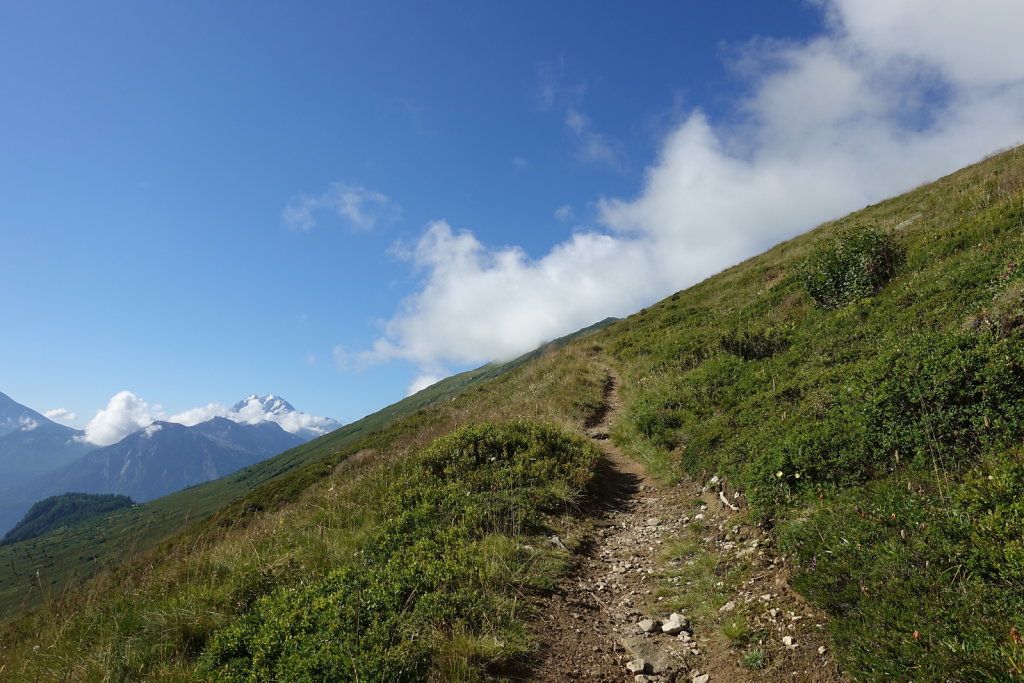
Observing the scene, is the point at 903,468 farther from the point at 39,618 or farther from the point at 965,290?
the point at 39,618

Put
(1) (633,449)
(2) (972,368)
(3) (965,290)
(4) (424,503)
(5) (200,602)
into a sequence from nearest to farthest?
(5) (200,602)
(2) (972,368)
(4) (424,503)
(3) (965,290)
(1) (633,449)

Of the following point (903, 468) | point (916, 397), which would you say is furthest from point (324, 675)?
point (916, 397)

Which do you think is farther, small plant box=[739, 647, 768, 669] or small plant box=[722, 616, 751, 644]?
small plant box=[722, 616, 751, 644]

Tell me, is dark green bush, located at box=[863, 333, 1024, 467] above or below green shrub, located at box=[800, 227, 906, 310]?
below

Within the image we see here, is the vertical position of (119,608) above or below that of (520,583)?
above

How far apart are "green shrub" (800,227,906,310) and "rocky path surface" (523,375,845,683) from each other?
10051mm

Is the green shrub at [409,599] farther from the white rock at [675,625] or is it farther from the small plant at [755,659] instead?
the small plant at [755,659]

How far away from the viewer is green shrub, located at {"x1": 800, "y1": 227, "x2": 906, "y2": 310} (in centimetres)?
1458

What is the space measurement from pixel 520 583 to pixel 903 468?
5318mm

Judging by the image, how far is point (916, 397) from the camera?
22.5 ft

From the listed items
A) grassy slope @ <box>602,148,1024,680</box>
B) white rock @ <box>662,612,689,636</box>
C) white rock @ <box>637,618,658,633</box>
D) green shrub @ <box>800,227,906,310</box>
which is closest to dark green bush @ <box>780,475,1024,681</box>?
grassy slope @ <box>602,148,1024,680</box>

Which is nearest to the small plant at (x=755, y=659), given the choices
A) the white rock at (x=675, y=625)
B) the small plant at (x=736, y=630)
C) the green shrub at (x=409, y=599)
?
the small plant at (x=736, y=630)

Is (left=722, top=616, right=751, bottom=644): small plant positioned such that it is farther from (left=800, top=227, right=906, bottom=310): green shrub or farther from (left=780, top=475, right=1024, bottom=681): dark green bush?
(left=800, top=227, right=906, bottom=310): green shrub

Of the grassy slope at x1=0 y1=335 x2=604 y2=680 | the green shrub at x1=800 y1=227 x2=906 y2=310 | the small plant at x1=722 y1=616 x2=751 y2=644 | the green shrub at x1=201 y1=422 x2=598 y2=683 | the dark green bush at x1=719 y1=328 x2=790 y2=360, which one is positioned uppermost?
the green shrub at x1=800 y1=227 x2=906 y2=310
